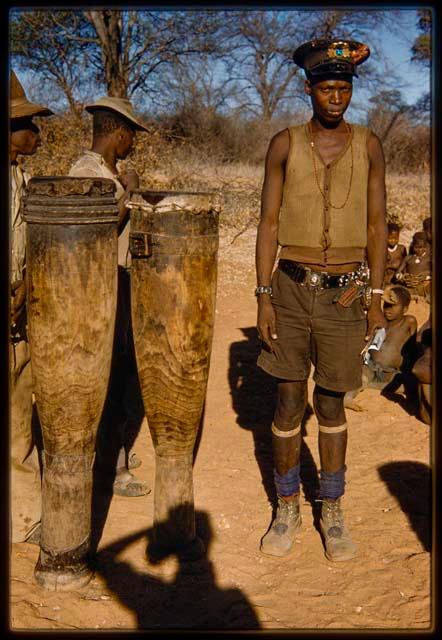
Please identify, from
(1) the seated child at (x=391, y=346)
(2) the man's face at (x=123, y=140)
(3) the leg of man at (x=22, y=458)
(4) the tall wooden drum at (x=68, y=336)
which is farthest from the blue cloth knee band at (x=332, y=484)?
(1) the seated child at (x=391, y=346)

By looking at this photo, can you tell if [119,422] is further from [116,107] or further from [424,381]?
[424,381]

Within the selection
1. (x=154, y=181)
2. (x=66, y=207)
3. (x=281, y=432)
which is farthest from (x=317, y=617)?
(x=154, y=181)

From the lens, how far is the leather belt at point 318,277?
3.25 m

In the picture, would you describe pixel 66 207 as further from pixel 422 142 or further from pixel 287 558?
pixel 422 142

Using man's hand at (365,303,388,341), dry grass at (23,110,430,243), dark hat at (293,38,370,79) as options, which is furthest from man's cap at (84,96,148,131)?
dry grass at (23,110,430,243)

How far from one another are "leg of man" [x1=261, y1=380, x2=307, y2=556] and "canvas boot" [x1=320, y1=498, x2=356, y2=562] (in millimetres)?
146

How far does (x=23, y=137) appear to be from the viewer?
328cm

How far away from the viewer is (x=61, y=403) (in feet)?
9.32

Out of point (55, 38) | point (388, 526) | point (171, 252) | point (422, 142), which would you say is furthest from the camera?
point (422, 142)

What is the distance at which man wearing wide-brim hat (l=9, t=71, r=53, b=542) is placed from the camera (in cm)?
324

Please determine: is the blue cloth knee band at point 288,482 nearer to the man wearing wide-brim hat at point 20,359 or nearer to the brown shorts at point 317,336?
the brown shorts at point 317,336

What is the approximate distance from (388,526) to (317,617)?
2.89 feet

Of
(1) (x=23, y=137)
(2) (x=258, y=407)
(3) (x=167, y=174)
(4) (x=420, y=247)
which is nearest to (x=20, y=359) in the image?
(1) (x=23, y=137)

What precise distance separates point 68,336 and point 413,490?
2.29 meters
